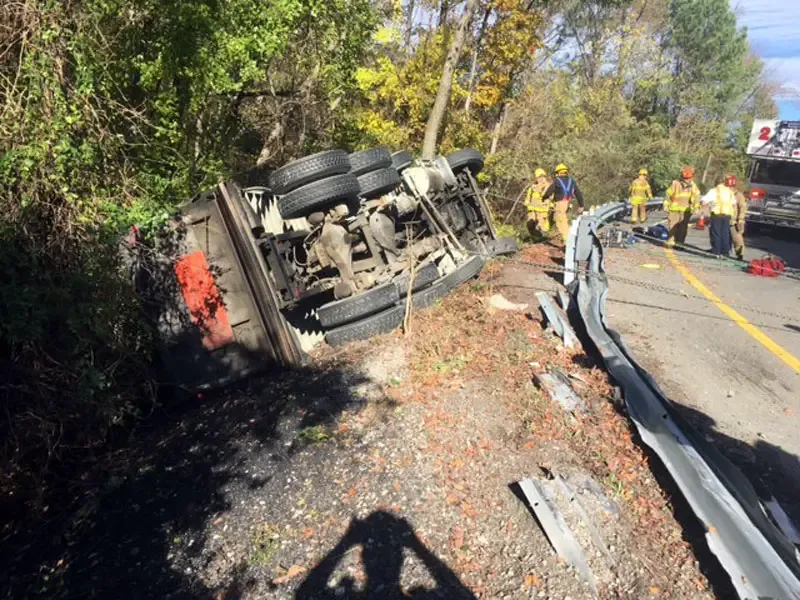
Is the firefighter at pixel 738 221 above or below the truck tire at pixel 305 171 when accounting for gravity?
below

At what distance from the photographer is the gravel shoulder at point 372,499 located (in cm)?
322

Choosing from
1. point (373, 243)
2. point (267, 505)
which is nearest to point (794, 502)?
point (267, 505)

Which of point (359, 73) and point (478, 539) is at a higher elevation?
point (359, 73)

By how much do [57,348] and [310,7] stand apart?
6.95 meters

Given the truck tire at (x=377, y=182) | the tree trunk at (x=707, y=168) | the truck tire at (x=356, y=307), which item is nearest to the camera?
the truck tire at (x=356, y=307)

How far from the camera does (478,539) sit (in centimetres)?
341

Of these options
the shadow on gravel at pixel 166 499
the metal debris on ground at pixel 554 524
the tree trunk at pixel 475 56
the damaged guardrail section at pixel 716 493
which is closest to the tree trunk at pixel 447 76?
the tree trunk at pixel 475 56

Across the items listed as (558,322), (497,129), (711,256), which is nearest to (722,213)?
(711,256)

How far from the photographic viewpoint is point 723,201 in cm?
1012

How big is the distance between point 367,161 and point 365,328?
233cm

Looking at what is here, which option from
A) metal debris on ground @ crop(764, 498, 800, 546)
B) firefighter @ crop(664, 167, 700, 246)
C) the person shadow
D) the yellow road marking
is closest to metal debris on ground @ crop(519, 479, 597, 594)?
the person shadow

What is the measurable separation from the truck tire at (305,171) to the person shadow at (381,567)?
12.6 ft

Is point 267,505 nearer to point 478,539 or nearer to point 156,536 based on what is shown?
point 156,536

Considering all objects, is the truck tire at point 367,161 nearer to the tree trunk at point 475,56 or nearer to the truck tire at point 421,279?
the truck tire at point 421,279
